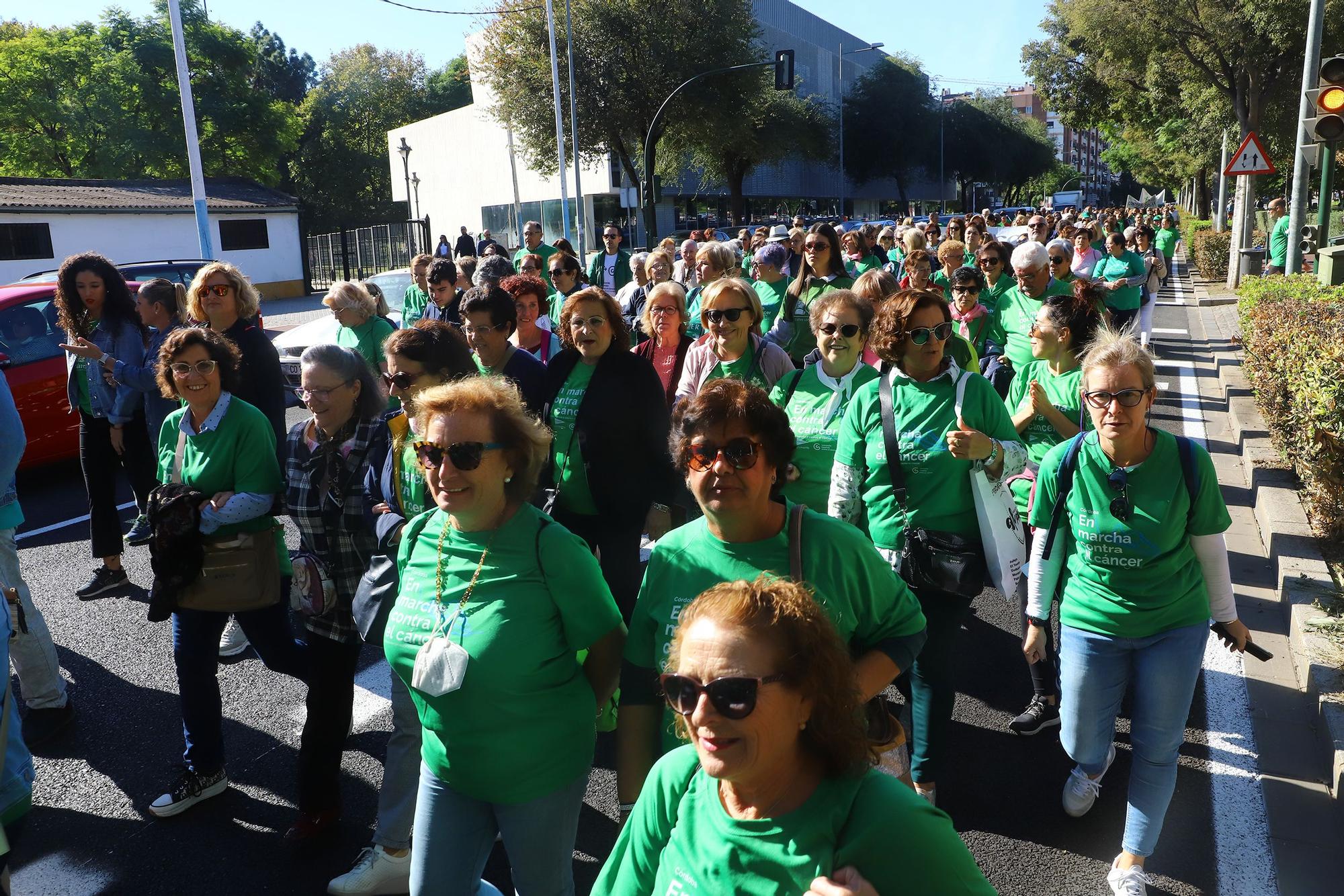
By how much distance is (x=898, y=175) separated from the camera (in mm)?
63219

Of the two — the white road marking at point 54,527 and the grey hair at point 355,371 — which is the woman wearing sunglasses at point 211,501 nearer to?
the grey hair at point 355,371

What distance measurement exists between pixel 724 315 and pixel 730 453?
247 centimetres

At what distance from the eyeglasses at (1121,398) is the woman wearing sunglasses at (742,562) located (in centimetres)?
110

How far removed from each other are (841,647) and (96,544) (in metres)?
5.86

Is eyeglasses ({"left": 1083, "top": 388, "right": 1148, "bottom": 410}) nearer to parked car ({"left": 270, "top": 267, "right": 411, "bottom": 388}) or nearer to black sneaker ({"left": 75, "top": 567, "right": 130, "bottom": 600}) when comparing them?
black sneaker ({"left": 75, "top": 567, "right": 130, "bottom": 600})

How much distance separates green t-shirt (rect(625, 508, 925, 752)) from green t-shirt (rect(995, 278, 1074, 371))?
11.9ft

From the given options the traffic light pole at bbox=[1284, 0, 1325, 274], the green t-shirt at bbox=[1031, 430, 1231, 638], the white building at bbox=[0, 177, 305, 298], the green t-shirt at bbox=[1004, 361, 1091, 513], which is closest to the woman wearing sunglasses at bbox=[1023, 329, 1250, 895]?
the green t-shirt at bbox=[1031, 430, 1231, 638]

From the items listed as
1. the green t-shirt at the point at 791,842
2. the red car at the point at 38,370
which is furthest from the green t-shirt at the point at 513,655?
the red car at the point at 38,370

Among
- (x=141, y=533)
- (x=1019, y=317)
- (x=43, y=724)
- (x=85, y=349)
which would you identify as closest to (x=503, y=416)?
(x=141, y=533)

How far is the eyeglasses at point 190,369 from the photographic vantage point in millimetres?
3750

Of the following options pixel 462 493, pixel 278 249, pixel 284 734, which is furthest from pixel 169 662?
pixel 278 249

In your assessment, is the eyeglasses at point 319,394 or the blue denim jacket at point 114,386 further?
the blue denim jacket at point 114,386

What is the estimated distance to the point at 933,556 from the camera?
137 inches

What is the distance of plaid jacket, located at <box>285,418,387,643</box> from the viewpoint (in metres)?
3.46
